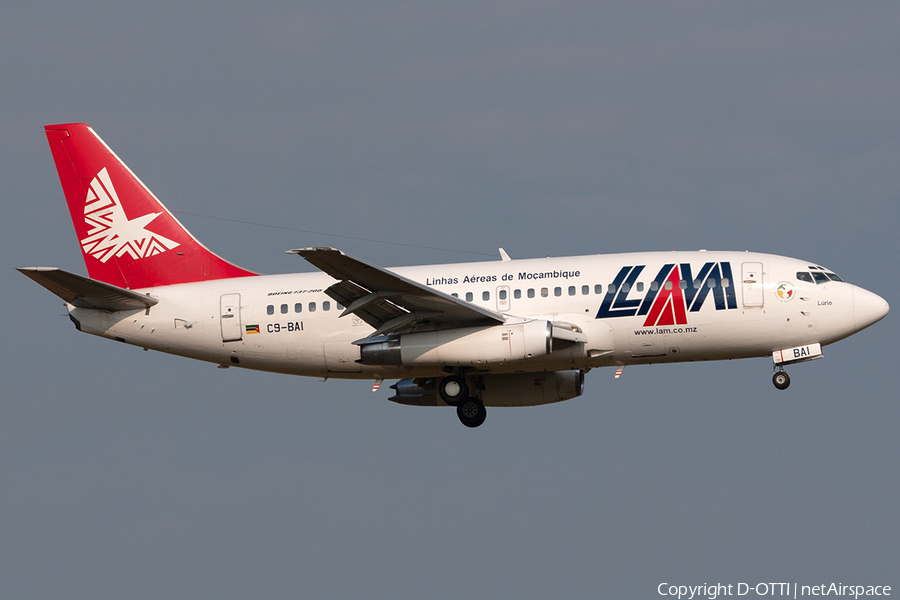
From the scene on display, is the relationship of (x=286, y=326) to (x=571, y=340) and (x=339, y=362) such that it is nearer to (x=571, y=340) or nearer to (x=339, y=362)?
(x=339, y=362)

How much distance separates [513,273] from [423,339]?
3.57m

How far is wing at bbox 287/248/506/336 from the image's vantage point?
32062 mm

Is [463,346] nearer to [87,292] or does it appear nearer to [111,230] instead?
[87,292]

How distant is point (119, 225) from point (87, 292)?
424 cm

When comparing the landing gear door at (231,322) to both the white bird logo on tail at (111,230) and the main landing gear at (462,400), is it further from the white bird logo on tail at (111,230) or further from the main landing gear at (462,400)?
the main landing gear at (462,400)

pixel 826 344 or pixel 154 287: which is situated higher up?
pixel 154 287

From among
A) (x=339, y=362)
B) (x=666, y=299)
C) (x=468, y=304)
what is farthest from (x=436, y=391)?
(x=666, y=299)

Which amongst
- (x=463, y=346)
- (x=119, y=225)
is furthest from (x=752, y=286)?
(x=119, y=225)

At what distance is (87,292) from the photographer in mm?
36625

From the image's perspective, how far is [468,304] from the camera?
112 feet

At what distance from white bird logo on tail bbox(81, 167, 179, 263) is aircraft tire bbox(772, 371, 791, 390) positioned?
20319 mm

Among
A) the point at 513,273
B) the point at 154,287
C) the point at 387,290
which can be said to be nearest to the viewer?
the point at 387,290

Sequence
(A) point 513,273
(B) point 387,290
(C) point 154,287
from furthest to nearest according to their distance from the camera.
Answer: (C) point 154,287, (A) point 513,273, (B) point 387,290

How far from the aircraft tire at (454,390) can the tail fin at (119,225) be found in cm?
787
